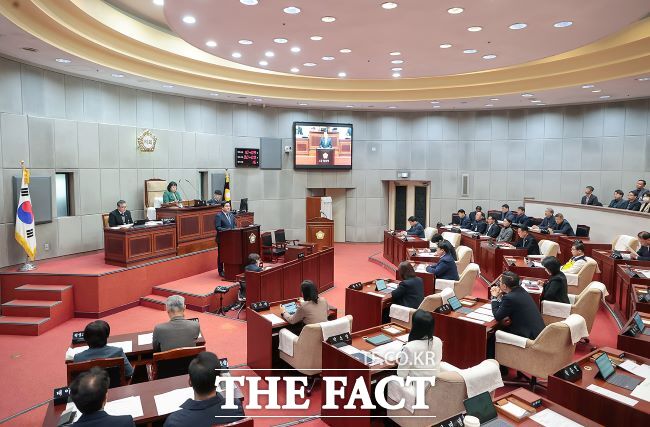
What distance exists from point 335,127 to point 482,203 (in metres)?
5.85

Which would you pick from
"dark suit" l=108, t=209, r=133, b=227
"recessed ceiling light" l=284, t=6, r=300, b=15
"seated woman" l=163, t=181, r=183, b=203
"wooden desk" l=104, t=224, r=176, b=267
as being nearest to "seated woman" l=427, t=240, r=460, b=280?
"recessed ceiling light" l=284, t=6, r=300, b=15

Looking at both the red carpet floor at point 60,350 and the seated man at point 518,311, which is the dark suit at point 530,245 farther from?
the seated man at point 518,311

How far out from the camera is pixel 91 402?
2.65 meters

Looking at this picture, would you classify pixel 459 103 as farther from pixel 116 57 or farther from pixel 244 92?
pixel 116 57

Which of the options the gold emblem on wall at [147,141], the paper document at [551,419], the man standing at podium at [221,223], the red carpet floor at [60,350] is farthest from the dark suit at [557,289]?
the gold emblem on wall at [147,141]

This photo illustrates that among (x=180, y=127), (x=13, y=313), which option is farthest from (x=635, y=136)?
(x=13, y=313)

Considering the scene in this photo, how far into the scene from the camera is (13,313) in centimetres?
753

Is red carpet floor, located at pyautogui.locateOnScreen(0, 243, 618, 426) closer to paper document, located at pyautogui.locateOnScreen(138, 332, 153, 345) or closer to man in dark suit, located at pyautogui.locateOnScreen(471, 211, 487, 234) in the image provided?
paper document, located at pyautogui.locateOnScreen(138, 332, 153, 345)

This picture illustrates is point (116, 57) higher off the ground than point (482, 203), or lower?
higher

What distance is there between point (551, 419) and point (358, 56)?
7.54 m

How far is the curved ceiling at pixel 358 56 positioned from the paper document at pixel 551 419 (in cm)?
501

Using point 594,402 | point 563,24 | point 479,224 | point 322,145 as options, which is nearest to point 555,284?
point 594,402

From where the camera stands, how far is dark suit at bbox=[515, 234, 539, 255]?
9547 millimetres

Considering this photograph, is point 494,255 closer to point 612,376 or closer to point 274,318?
point 274,318
